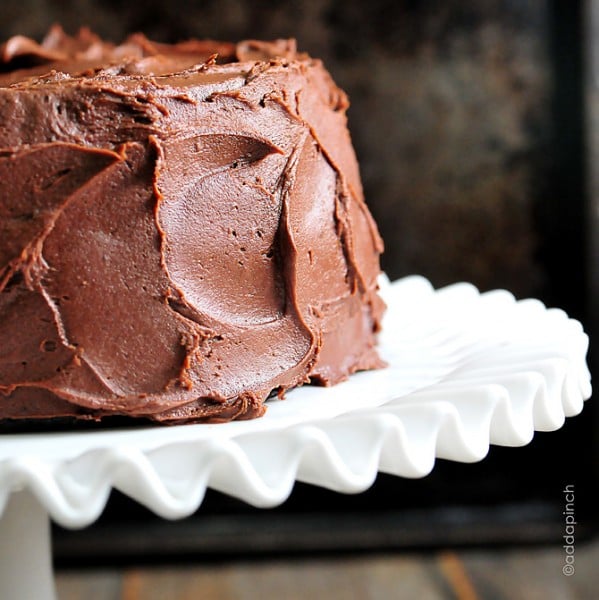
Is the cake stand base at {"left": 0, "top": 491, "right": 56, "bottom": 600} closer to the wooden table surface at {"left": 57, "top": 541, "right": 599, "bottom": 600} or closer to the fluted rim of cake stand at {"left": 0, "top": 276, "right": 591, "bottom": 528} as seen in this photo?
the fluted rim of cake stand at {"left": 0, "top": 276, "right": 591, "bottom": 528}

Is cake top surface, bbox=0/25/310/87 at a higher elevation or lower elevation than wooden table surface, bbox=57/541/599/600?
higher

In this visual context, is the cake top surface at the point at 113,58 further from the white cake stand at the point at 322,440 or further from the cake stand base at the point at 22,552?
the cake stand base at the point at 22,552

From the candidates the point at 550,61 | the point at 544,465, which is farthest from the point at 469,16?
the point at 544,465

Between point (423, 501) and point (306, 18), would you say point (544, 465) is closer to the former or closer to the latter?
point (423, 501)

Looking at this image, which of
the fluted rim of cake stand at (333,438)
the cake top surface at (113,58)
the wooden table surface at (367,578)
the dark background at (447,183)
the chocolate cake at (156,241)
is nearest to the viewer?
the fluted rim of cake stand at (333,438)

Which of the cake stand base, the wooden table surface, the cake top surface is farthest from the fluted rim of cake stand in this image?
the wooden table surface

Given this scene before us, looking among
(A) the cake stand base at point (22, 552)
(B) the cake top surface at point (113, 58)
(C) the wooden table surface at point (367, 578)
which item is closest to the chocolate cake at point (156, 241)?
(B) the cake top surface at point (113, 58)

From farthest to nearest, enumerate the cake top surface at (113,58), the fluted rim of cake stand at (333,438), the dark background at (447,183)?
the dark background at (447,183) < the cake top surface at (113,58) < the fluted rim of cake stand at (333,438)
